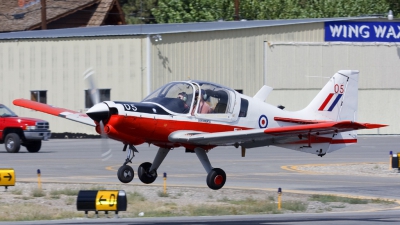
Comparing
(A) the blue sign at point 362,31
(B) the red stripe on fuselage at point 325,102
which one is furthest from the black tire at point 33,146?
(A) the blue sign at point 362,31

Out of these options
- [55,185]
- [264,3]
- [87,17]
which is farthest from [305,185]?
[264,3]

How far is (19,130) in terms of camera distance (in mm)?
35969

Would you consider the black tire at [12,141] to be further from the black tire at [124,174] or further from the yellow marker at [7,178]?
the black tire at [124,174]

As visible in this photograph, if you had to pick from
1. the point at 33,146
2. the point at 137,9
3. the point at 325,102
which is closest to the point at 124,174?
the point at 325,102

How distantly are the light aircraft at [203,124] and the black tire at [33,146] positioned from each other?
17.9 m

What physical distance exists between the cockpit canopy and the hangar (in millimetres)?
27185

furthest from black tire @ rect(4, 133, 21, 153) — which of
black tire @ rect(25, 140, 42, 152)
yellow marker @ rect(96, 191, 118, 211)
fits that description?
yellow marker @ rect(96, 191, 118, 211)

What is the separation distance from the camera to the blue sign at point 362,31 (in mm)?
50406

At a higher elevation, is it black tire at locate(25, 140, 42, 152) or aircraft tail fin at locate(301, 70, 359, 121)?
aircraft tail fin at locate(301, 70, 359, 121)

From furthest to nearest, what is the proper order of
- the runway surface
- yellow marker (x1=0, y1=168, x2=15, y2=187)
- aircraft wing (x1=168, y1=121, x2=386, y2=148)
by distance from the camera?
1. the runway surface
2. yellow marker (x1=0, y1=168, x2=15, y2=187)
3. aircraft wing (x1=168, y1=121, x2=386, y2=148)

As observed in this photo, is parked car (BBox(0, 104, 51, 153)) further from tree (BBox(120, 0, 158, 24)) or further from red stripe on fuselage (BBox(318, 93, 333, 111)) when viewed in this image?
tree (BBox(120, 0, 158, 24))

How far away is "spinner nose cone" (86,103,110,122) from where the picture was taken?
17.4 meters

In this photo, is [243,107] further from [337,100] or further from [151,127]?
[337,100]

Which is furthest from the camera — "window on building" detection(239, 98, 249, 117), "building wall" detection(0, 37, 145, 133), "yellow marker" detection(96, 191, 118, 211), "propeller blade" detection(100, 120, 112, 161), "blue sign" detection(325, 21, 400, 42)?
"blue sign" detection(325, 21, 400, 42)
